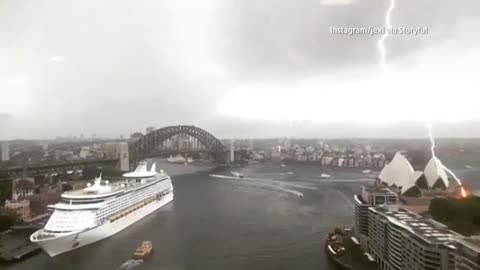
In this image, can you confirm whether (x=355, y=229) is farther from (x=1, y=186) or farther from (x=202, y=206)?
(x=1, y=186)

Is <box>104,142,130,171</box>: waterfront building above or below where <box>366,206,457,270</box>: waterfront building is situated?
above

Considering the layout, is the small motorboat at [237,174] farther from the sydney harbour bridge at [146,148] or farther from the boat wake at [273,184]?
the sydney harbour bridge at [146,148]

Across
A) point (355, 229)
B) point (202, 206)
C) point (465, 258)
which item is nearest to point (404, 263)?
point (465, 258)

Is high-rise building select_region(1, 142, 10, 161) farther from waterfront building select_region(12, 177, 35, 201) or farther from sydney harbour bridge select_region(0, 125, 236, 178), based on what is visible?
waterfront building select_region(12, 177, 35, 201)

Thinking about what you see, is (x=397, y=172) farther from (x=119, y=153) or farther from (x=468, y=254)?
(x=119, y=153)

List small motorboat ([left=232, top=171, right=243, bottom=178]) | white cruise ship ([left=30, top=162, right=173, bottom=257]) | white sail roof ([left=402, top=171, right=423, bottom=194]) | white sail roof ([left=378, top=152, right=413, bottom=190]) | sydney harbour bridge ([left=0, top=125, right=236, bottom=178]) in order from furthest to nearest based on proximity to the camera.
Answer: small motorboat ([left=232, top=171, right=243, bottom=178])
white sail roof ([left=378, top=152, right=413, bottom=190])
white sail roof ([left=402, top=171, right=423, bottom=194])
sydney harbour bridge ([left=0, top=125, right=236, bottom=178])
white cruise ship ([left=30, top=162, right=173, bottom=257])

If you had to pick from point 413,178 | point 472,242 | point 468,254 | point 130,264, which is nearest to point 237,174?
point 413,178

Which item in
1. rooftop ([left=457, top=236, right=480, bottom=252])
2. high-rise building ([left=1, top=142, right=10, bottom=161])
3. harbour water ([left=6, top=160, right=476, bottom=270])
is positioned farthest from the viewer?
high-rise building ([left=1, top=142, right=10, bottom=161])

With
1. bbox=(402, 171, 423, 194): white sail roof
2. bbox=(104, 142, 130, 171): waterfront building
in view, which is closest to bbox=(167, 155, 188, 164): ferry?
bbox=(104, 142, 130, 171): waterfront building

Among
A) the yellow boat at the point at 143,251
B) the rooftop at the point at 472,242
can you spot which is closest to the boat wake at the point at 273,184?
the yellow boat at the point at 143,251
